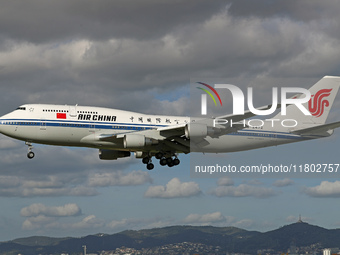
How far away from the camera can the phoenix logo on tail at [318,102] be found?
221 ft

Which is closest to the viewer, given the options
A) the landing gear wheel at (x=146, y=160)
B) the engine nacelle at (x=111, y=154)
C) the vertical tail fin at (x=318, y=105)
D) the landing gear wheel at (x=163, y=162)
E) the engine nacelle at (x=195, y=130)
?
the engine nacelle at (x=195, y=130)

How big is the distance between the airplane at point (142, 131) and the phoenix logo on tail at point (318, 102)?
5.19 m

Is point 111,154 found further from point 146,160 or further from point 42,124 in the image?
point 42,124

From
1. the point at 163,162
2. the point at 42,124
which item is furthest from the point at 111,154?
the point at 42,124

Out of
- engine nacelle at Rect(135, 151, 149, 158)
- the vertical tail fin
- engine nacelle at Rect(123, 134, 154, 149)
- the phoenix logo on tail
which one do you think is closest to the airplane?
engine nacelle at Rect(123, 134, 154, 149)

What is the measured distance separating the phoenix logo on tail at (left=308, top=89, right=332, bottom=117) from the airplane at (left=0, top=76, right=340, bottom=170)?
204 inches

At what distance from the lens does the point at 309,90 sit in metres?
69.0

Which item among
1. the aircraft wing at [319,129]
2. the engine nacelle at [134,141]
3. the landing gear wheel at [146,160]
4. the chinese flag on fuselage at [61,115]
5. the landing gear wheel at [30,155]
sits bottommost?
the landing gear wheel at [30,155]

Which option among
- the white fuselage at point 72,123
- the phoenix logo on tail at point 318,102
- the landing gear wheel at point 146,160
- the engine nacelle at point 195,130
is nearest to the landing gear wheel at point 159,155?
the landing gear wheel at point 146,160

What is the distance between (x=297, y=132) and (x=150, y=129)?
1817 cm

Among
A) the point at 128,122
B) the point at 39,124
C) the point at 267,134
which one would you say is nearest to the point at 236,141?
the point at 267,134

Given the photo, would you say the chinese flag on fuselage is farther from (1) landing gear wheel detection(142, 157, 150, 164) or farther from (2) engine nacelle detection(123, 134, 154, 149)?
(1) landing gear wheel detection(142, 157, 150, 164)

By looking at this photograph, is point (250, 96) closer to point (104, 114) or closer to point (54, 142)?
point (104, 114)

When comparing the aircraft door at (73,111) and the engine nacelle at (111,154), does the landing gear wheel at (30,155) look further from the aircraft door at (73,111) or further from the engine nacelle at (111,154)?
the engine nacelle at (111,154)
